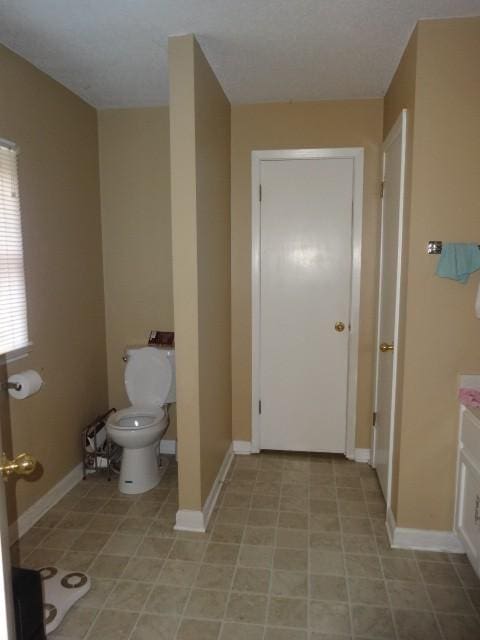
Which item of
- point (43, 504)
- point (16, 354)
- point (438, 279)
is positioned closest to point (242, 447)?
point (43, 504)

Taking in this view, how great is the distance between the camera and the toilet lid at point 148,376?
10.1ft

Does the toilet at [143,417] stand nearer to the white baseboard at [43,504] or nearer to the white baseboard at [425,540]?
the white baseboard at [43,504]

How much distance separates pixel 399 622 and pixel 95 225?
9.22 feet

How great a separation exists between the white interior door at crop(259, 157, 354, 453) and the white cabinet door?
118 centimetres

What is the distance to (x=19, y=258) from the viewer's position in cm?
231

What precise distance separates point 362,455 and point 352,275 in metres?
1.27

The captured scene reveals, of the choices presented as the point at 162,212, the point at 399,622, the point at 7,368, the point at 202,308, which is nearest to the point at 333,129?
the point at 162,212

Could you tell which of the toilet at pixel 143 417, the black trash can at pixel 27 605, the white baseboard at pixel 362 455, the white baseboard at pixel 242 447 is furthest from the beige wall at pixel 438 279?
the black trash can at pixel 27 605

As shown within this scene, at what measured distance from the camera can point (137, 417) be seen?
9.78 feet

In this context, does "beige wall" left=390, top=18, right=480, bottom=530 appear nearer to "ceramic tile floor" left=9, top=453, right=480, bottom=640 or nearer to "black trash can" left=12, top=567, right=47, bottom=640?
"ceramic tile floor" left=9, top=453, right=480, bottom=640

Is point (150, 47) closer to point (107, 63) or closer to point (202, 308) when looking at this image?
point (107, 63)

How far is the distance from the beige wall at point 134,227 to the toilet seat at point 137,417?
1.31 ft

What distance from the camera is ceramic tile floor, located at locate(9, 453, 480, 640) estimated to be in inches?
70.7

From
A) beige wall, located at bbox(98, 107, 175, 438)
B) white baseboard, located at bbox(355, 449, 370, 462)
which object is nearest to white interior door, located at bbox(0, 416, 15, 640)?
beige wall, located at bbox(98, 107, 175, 438)
